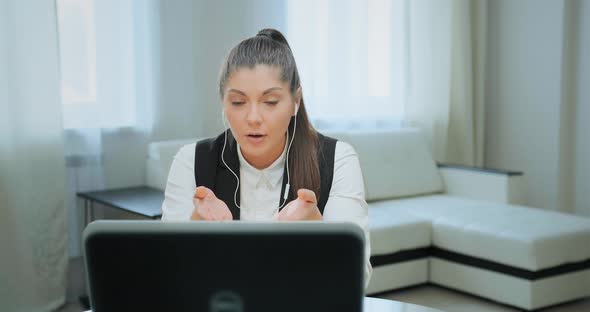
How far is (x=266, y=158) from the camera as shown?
64.7 inches

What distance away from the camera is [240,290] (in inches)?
32.4

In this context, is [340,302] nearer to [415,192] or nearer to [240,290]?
[240,290]

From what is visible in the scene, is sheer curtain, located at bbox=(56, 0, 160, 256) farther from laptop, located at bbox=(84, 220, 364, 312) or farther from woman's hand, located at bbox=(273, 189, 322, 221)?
laptop, located at bbox=(84, 220, 364, 312)

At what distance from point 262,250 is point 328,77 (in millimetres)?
3584

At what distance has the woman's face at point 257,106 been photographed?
4.90ft

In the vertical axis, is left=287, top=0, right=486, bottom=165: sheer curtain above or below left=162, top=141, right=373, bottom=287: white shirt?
above

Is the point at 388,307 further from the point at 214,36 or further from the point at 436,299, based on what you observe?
the point at 214,36

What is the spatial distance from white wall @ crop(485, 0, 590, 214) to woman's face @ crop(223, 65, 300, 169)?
11.3 feet

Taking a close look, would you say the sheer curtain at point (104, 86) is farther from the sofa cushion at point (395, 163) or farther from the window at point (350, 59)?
the sofa cushion at point (395, 163)

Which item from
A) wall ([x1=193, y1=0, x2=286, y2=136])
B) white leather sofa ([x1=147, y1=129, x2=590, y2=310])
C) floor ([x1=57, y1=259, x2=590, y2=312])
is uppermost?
wall ([x1=193, y1=0, x2=286, y2=136])

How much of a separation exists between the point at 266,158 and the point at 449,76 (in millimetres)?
3301

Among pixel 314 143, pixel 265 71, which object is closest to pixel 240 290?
pixel 265 71

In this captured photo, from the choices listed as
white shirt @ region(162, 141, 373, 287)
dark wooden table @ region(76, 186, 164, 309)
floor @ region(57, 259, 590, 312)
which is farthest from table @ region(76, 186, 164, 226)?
white shirt @ region(162, 141, 373, 287)

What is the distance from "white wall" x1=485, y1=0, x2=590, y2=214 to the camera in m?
4.56
